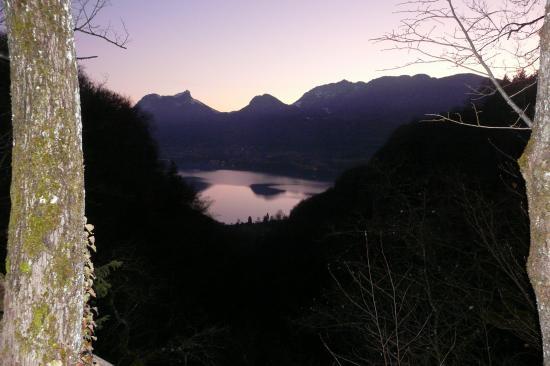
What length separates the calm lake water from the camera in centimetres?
7896

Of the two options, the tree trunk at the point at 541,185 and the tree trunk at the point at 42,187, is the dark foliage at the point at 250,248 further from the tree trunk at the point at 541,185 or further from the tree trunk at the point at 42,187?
the tree trunk at the point at 42,187

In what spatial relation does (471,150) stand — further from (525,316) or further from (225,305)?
(525,316)

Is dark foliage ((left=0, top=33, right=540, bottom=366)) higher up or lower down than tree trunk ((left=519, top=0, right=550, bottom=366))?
lower down

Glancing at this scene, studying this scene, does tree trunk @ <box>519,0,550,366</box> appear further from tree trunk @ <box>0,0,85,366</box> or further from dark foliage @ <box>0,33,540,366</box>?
dark foliage @ <box>0,33,540,366</box>

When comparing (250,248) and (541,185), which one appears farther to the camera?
(250,248)

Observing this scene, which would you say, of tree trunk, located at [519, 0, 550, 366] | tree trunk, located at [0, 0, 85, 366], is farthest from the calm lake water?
tree trunk, located at [519, 0, 550, 366]

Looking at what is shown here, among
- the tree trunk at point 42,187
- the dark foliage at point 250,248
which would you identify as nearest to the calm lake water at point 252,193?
the dark foliage at point 250,248

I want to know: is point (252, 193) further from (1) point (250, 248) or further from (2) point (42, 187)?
(2) point (42, 187)

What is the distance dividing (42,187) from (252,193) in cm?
10222

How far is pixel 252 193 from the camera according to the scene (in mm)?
104312

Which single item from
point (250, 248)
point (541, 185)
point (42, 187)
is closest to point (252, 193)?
point (250, 248)

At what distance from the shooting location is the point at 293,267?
28.0 m

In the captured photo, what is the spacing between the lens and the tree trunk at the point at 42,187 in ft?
7.27

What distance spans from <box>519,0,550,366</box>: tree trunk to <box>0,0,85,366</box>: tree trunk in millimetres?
2641
